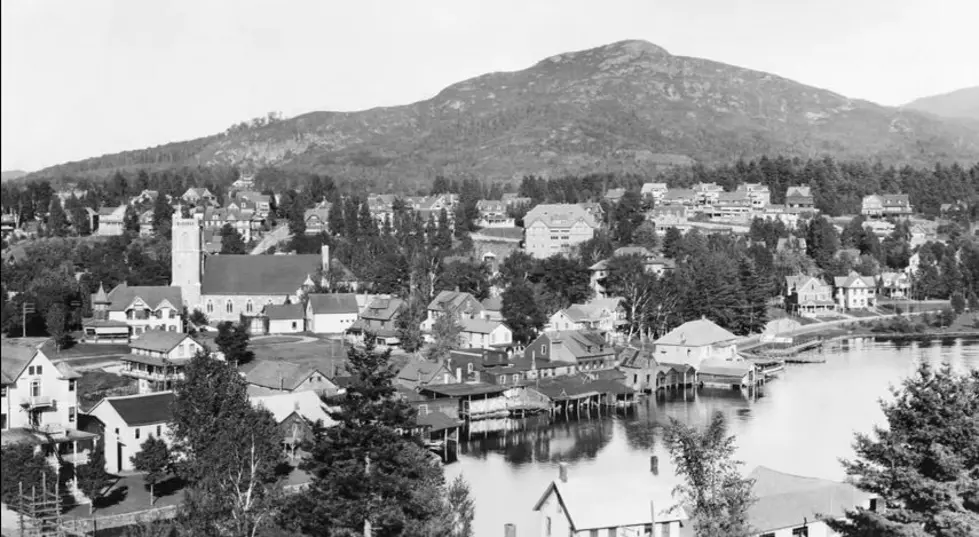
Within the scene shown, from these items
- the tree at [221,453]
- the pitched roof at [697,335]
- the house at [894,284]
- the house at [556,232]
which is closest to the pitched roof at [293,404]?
the tree at [221,453]

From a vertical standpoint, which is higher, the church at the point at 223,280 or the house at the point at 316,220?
the house at the point at 316,220

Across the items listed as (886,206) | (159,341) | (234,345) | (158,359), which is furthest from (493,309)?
(886,206)

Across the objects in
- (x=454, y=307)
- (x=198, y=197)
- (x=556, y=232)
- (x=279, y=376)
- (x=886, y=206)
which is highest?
(x=198, y=197)

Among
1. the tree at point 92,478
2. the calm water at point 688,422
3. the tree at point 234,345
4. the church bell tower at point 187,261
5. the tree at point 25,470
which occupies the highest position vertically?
the church bell tower at point 187,261

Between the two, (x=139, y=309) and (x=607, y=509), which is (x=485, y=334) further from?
(x=607, y=509)

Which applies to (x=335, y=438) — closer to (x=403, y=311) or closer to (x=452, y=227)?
(x=403, y=311)

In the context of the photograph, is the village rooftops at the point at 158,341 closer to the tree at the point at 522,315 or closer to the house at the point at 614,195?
the tree at the point at 522,315
